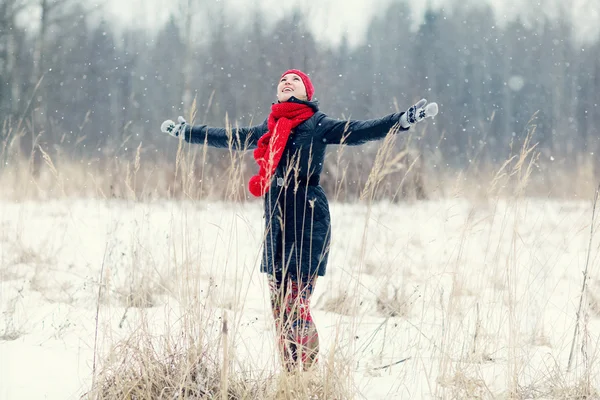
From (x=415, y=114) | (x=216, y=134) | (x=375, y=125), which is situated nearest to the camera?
(x=415, y=114)

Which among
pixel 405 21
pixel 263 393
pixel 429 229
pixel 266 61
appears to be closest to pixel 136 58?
pixel 266 61

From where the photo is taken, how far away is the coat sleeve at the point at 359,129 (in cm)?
203

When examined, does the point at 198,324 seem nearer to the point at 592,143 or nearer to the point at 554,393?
the point at 554,393

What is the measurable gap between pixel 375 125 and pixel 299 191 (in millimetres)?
411

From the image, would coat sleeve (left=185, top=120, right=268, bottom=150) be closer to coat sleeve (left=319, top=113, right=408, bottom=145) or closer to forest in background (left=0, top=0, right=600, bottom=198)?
coat sleeve (left=319, top=113, right=408, bottom=145)

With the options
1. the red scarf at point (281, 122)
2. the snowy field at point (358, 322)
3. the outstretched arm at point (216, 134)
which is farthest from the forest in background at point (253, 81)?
the red scarf at point (281, 122)

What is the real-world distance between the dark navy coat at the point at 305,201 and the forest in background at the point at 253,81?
5.35 metres

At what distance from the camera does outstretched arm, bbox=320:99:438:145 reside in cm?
196

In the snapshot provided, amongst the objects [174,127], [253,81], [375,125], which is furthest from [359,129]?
[253,81]

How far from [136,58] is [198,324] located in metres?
11.5

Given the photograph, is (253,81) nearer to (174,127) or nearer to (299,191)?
(174,127)

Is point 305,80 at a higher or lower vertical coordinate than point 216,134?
higher

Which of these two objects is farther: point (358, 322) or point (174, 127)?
point (174, 127)

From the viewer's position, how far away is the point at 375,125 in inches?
81.3
